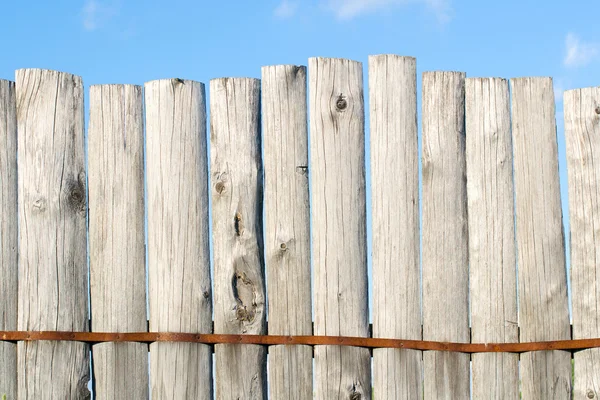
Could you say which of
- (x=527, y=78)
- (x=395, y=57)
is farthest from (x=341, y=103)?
(x=527, y=78)

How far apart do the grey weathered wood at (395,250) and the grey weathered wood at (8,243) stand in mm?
2371

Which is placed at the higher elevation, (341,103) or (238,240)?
(341,103)

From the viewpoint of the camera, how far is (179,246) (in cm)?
502

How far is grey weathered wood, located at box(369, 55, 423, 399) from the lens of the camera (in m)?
5.04

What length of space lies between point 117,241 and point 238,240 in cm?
79

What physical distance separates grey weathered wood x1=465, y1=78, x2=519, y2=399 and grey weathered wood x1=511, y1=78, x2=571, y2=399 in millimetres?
76

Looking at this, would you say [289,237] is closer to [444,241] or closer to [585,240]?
[444,241]

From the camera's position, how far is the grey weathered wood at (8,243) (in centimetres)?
514

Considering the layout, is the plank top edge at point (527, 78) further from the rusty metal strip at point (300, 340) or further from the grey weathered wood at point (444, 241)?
the rusty metal strip at point (300, 340)

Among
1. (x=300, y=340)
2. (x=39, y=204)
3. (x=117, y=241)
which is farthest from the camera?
(x=39, y=204)

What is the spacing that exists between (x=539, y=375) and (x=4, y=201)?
3.71 metres

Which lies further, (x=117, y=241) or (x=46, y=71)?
(x=46, y=71)

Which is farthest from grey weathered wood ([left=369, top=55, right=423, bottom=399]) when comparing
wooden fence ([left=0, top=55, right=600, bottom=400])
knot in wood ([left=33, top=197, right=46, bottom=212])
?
knot in wood ([left=33, top=197, right=46, bottom=212])

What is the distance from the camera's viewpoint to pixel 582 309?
17.3 ft
